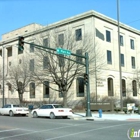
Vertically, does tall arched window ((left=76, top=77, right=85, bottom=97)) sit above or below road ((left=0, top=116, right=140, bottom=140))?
above

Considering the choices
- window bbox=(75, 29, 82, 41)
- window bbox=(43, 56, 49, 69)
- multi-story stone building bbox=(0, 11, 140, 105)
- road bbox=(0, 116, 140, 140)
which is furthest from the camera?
window bbox=(75, 29, 82, 41)

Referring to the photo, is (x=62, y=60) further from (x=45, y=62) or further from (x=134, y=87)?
(x=134, y=87)

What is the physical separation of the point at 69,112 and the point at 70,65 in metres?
11.0

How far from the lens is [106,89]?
41.9 meters

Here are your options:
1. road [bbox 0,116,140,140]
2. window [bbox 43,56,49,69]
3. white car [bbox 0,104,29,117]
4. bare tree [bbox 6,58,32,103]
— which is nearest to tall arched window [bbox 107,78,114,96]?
bare tree [bbox 6,58,32,103]

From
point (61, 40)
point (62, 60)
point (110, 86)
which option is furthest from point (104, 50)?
point (62, 60)

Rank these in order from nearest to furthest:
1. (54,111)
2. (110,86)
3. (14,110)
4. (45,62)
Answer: (54,111)
(14,110)
(45,62)
(110,86)

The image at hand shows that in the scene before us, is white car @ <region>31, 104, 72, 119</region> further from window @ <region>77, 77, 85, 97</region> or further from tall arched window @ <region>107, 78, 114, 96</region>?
tall arched window @ <region>107, 78, 114, 96</region>

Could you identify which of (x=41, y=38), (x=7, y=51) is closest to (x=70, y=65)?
(x=41, y=38)

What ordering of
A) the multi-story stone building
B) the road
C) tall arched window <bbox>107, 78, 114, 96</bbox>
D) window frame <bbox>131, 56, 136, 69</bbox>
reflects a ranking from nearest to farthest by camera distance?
the road, the multi-story stone building, tall arched window <bbox>107, 78, 114, 96</bbox>, window frame <bbox>131, 56, 136, 69</bbox>

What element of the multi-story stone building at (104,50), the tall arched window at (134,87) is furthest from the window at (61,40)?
the tall arched window at (134,87)

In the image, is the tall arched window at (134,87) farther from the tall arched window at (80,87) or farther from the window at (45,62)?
the window at (45,62)

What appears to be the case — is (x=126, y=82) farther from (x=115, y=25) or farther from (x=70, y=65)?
(x=70, y=65)

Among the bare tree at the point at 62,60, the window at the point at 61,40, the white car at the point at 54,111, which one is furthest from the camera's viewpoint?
the window at the point at 61,40
